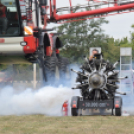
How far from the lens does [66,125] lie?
9.45 meters

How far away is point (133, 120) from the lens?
10.3m

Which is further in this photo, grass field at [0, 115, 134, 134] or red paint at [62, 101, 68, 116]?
red paint at [62, 101, 68, 116]

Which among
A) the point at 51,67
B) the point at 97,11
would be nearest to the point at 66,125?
the point at 51,67

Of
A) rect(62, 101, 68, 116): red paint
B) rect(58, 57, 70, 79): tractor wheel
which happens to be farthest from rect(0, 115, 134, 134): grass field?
rect(58, 57, 70, 79): tractor wheel

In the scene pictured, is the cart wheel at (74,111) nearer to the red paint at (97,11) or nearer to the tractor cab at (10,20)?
the tractor cab at (10,20)

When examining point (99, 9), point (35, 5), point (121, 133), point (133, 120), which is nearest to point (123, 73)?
point (99, 9)

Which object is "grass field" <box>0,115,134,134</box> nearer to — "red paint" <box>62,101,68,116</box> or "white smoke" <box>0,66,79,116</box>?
"red paint" <box>62,101,68,116</box>

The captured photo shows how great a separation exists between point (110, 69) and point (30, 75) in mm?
24214

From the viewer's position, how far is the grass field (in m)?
8.40

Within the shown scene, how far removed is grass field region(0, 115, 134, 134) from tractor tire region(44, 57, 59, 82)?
139 inches

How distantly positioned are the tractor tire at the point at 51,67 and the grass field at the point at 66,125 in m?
3.54

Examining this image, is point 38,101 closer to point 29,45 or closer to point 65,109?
point 65,109

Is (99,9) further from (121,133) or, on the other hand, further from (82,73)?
(121,133)

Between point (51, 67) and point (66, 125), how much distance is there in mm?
5534
